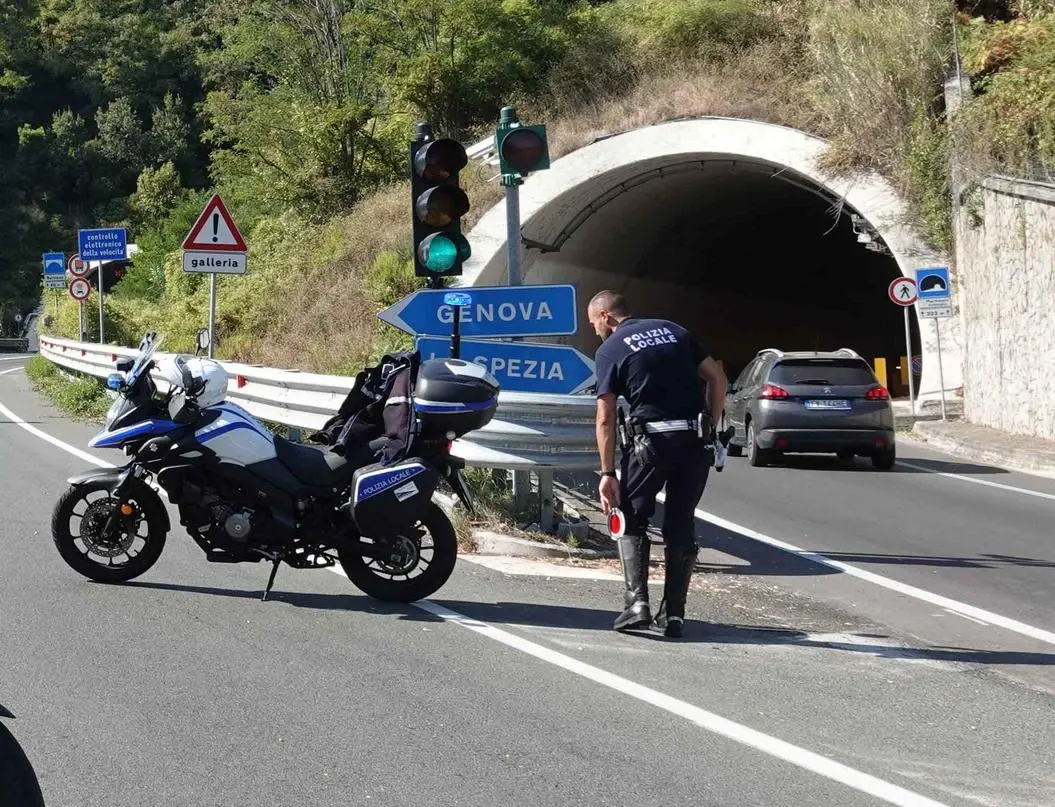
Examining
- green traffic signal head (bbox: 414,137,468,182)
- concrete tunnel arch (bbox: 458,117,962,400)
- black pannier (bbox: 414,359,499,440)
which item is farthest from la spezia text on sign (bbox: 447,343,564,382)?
concrete tunnel arch (bbox: 458,117,962,400)

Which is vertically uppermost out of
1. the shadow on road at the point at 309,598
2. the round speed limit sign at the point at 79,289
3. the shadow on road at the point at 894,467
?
the round speed limit sign at the point at 79,289

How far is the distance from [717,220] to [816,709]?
28.5 metres

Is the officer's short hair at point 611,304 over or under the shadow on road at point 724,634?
over

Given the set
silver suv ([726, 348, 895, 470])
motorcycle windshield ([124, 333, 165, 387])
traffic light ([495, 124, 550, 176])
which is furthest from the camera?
silver suv ([726, 348, 895, 470])

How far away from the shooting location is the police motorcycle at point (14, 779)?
3.18 metres

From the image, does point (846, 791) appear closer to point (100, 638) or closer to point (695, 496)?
point (695, 496)

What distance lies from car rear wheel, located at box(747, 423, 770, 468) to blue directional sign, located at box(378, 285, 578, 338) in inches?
295

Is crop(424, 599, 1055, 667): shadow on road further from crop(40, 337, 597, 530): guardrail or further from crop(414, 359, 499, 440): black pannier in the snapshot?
crop(40, 337, 597, 530): guardrail

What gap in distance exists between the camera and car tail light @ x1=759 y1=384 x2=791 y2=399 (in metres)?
17.1

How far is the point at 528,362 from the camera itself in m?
10.3

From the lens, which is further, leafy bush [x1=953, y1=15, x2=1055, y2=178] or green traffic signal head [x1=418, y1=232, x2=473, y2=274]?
leafy bush [x1=953, y1=15, x2=1055, y2=178]

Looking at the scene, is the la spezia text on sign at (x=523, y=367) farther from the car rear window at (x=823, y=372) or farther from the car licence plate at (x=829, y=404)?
the car rear window at (x=823, y=372)


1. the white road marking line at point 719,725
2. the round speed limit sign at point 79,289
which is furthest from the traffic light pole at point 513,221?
the round speed limit sign at point 79,289

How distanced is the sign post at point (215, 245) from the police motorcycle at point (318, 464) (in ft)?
27.0
